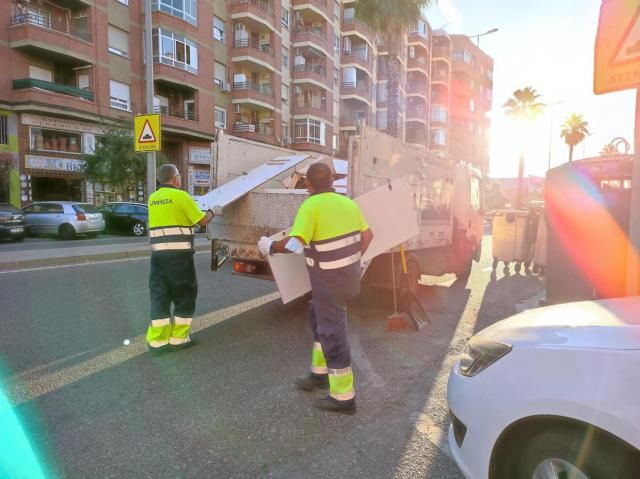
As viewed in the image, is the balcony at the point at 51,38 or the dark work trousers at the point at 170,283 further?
the balcony at the point at 51,38

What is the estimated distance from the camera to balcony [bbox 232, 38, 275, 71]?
3284 centimetres

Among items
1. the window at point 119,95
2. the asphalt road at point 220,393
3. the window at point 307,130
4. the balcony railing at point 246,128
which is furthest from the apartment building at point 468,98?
the asphalt road at point 220,393

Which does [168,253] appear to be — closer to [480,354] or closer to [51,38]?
[480,354]

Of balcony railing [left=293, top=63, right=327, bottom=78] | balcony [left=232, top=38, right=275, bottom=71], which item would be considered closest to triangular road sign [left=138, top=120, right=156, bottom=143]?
balcony [left=232, top=38, right=275, bottom=71]

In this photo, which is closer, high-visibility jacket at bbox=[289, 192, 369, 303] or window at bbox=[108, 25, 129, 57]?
high-visibility jacket at bbox=[289, 192, 369, 303]

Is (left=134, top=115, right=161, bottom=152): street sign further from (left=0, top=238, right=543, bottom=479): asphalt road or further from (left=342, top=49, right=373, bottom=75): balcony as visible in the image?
(left=342, top=49, right=373, bottom=75): balcony

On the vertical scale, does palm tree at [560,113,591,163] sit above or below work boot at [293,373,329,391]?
above

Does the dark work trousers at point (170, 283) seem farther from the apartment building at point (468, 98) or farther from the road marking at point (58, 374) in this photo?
the apartment building at point (468, 98)

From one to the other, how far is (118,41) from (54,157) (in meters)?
7.95

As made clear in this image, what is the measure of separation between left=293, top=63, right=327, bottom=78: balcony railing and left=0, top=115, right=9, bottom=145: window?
22.5m

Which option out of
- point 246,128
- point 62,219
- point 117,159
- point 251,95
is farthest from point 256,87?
point 62,219

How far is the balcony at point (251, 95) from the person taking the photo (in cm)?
3309

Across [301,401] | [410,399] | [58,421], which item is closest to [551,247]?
[410,399]

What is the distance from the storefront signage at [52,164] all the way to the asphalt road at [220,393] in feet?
61.3
